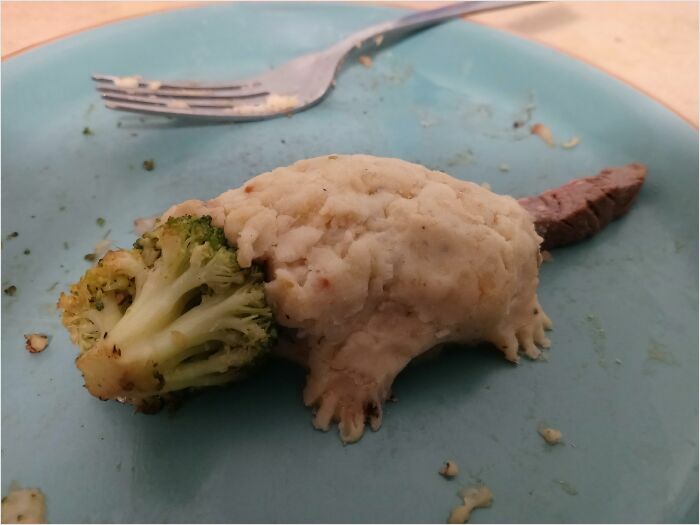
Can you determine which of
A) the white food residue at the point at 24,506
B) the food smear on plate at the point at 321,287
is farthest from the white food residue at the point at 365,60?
the white food residue at the point at 24,506

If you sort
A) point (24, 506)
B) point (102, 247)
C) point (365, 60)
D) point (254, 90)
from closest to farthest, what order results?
1. point (24, 506)
2. point (102, 247)
3. point (254, 90)
4. point (365, 60)

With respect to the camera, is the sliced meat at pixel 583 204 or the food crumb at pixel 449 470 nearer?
the food crumb at pixel 449 470

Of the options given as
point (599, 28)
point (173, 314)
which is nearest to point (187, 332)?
point (173, 314)

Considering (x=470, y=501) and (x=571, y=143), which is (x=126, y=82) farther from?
(x=470, y=501)

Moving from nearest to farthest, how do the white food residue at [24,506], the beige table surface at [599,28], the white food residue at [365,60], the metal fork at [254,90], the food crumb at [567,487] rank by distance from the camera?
1. the white food residue at [24,506]
2. the food crumb at [567,487]
3. the metal fork at [254,90]
4. the white food residue at [365,60]
5. the beige table surface at [599,28]

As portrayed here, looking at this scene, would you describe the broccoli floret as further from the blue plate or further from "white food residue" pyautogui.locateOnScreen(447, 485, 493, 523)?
"white food residue" pyautogui.locateOnScreen(447, 485, 493, 523)

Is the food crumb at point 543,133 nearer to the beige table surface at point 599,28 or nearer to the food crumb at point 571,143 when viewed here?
the food crumb at point 571,143
